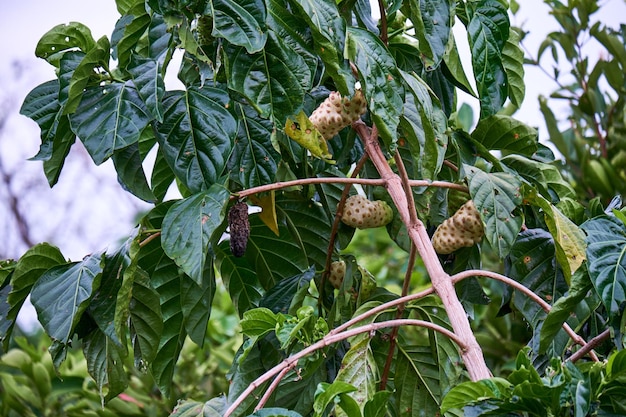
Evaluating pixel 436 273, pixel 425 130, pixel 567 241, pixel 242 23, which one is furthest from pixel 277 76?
pixel 567 241

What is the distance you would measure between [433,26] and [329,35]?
0.16 m

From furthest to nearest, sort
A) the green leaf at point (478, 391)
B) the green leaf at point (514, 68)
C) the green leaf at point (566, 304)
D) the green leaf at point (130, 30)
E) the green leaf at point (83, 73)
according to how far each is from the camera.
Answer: the green leaf at point (514, 68)
the green leaf at point (130, 30)
the green leaf at point (83, 73)
the green leaf at point (566, 304)
the green leaf at point (478, 391)

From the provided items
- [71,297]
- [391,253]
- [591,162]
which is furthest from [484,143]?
[391,253]

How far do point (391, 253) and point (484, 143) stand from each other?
211 centimetres

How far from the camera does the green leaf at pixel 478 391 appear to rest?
71 centimetres

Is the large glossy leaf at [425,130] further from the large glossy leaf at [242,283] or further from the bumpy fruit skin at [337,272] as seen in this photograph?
the large glossy leaf at [242,283]

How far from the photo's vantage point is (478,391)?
28.5 inches

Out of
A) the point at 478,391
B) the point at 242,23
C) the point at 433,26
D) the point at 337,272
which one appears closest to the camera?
the point at 478,391

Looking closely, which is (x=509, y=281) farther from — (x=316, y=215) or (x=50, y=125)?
(x=50, y=125)

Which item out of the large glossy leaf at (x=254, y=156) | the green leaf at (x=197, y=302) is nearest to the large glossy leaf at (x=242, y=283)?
the green leaf at (x=197, y=302)

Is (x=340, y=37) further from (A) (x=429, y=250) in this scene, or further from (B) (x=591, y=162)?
(B) (x=591, y=162)

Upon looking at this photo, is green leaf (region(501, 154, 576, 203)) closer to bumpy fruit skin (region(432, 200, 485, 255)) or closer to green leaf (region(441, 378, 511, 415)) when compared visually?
bumpy fruit skin (region(432, 200, 485, 255))

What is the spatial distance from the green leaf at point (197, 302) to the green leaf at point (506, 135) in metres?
0.43

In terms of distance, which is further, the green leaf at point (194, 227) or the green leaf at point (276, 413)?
the green leaf at point (194, 227)
